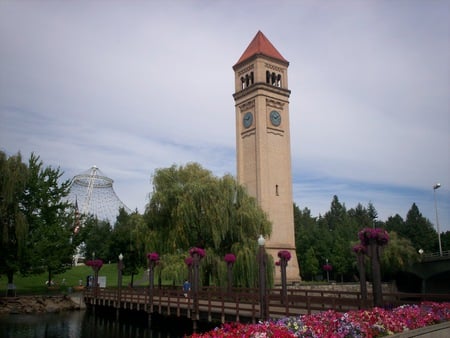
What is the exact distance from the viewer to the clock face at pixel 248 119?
53.7m

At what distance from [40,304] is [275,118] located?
3209 centimetres

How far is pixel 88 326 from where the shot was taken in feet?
101

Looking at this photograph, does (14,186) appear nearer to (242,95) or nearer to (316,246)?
(242,95)

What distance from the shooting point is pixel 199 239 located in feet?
116

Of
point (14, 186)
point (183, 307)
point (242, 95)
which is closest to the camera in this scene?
point (183, 307)

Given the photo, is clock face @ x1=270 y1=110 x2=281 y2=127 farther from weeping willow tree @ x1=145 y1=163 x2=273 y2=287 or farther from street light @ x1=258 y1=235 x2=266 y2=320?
street light @ x1=258 y1=235 x2=266 y2=320

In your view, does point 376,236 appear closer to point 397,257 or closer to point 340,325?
point 340,325

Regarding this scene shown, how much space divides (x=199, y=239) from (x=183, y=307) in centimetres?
958

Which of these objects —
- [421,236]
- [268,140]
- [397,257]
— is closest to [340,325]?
[268,140]

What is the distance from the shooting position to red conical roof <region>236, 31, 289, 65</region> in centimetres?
5609

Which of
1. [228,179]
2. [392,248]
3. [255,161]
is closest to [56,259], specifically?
[228,179]

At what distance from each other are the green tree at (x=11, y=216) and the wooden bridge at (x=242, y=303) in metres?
7.53

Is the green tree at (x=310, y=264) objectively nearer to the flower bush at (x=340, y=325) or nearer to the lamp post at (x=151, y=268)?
the lamp post at (x=151, y=268)

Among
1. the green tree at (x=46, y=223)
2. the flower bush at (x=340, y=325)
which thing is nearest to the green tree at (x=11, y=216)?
the green tree at (x=46, y=223)
